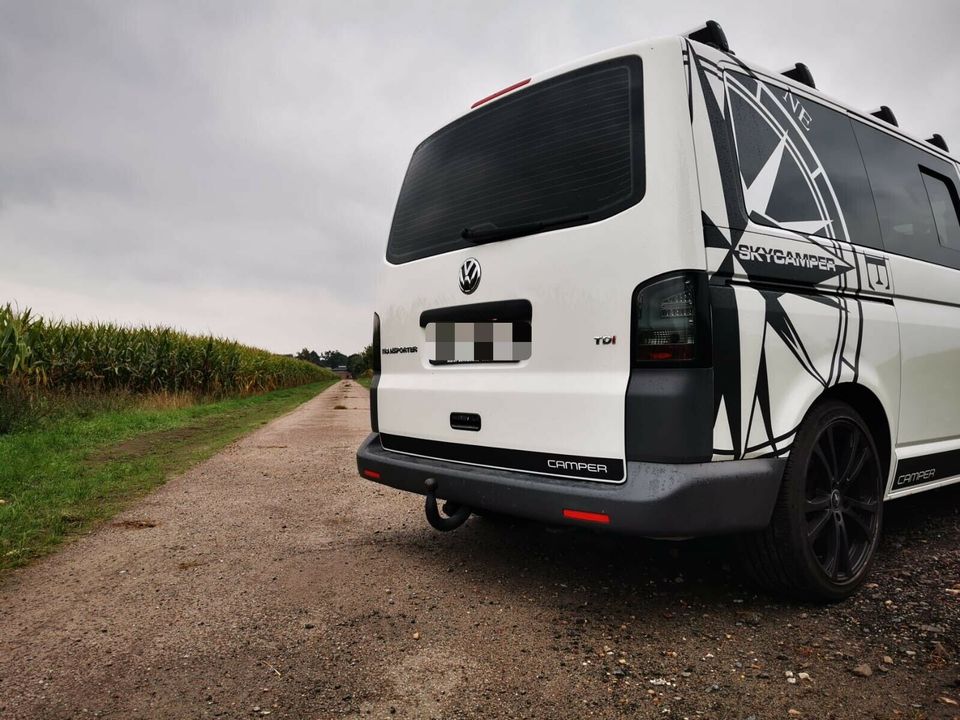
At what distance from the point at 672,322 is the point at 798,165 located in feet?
3.91

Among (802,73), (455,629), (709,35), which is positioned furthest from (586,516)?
(802,73)

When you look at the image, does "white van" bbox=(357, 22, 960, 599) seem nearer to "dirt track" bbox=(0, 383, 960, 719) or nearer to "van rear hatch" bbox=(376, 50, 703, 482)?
"van rear hatch" bbox=(376, 50, 703, 482)

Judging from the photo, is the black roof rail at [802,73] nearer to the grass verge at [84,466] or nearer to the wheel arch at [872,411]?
the wheel arch at [872,411]

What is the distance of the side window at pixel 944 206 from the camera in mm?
3953

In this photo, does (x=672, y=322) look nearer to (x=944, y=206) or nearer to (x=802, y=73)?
(x=802, y=73)

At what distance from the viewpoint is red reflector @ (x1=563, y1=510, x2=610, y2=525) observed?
252 centimetres

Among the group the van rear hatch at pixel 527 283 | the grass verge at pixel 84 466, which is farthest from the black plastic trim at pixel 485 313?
the grass verge at pixel 84 466

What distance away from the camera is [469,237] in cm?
317

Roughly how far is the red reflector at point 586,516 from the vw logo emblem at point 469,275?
1.10 metres

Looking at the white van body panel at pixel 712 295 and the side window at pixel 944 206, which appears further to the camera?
the side window at pixel 944 206

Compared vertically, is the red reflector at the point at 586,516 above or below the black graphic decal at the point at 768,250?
below

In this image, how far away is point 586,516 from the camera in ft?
8.42

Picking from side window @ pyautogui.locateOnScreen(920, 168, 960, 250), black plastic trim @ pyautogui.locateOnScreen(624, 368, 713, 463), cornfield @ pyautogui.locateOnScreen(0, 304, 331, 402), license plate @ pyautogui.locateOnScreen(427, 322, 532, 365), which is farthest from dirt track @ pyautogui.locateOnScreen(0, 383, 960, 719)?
cornfield @ pyautogui.locateOnScreen(0, 304, 331, 402)

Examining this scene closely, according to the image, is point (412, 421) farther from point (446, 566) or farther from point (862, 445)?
point (862, 445)
